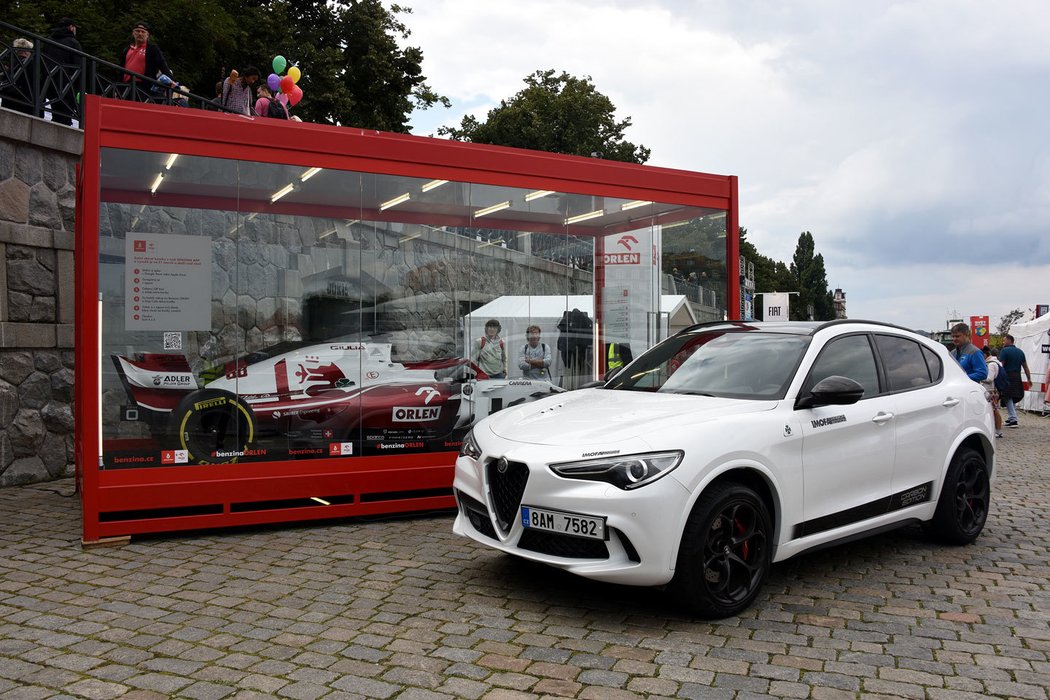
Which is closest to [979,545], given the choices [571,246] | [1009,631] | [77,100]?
[1009,631]

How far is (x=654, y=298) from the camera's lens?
8773 millimetres

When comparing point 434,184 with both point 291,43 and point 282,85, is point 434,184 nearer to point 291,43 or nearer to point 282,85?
point 282,85

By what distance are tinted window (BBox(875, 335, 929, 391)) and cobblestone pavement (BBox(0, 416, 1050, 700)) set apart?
1250 millimetres

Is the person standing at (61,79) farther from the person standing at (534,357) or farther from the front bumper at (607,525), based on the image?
the front bumper at (607,525)

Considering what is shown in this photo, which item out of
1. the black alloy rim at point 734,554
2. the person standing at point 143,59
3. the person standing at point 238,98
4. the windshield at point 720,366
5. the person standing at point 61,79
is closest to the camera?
the black alloy rim at point 734,554

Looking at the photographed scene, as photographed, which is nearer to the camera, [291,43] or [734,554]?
[734,554]

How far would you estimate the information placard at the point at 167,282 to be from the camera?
6.42m

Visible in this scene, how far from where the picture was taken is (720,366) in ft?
18.5

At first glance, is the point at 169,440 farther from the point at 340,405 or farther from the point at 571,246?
the point at 571,246

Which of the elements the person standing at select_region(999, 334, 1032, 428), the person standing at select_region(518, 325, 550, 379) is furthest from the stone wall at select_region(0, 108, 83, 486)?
the person standing at select_region(999, 334, 1032, 428)

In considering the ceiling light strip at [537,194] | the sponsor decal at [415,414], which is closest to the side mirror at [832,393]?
→ the sponsor decal at [415,414]

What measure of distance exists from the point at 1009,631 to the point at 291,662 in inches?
145

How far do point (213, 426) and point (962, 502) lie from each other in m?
5.73

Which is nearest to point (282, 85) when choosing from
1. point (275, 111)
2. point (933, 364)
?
point (275, 111)
